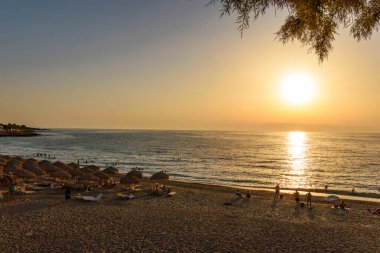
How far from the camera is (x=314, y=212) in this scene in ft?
79.6

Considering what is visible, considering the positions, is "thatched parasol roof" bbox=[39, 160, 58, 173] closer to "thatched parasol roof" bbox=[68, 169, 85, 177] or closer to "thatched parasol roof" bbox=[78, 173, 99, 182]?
"thatched parasol roof" bbox=[68, 169, 85, 177]

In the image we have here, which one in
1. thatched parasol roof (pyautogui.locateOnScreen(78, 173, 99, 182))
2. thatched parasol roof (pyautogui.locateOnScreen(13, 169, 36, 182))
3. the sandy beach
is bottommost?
the sandy beach

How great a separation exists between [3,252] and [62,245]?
206cm

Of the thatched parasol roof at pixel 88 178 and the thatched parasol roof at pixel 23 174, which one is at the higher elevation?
the thatched parasol roof at pixel 23 174

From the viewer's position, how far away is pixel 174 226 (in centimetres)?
1756

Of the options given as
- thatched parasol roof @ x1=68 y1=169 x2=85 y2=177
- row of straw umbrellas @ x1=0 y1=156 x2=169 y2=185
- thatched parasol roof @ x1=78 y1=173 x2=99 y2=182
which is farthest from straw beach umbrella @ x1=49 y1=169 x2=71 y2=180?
thatched parasol roof @ x1=78 y1=173 x2=99 y2=182

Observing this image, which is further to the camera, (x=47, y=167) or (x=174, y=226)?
(x=47, y=167)

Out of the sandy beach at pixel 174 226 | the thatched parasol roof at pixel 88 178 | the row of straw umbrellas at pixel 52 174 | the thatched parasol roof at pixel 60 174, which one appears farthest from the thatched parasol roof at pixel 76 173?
the sandy beach at pixel 174 226

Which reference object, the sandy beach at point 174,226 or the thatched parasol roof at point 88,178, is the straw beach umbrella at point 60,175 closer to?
the thatched parasol roof at point 88,178


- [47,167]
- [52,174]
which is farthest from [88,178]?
[47,167]

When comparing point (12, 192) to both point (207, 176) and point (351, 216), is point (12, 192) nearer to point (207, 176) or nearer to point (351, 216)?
point (351, 216)

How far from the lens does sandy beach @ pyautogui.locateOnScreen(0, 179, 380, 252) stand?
1437cm

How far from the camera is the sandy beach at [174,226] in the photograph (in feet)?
47.1

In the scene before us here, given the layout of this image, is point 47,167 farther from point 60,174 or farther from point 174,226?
point 174,226
